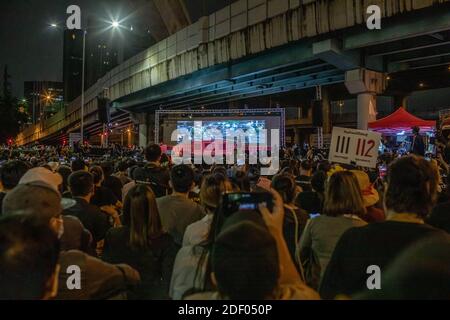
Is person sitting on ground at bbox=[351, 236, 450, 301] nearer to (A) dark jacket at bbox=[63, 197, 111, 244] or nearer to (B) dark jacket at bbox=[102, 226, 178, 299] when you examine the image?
(B) dark jacket at bbox=[102, 226, 178, 299]

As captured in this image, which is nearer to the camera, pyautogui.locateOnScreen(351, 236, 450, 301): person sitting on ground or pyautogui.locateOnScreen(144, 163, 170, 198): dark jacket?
pyautogui.locateOnScreen(351, 236, 450, 301): person sitting on ground

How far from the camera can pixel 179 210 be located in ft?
16.7

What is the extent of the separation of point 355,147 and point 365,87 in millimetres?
17683

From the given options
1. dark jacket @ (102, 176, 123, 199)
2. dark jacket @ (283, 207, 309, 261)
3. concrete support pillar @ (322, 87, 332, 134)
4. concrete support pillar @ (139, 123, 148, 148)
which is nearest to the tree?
concrete support pillar @ (139, 123, 148, 148)

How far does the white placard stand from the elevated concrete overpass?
1127 cm

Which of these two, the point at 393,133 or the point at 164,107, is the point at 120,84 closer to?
the point at 164,107

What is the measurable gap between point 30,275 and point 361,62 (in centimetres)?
2238

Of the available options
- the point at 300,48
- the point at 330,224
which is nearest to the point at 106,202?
the point at 330,224

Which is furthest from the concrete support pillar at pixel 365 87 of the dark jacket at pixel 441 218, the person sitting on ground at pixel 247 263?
the person sitting on ground at pixel 247 263

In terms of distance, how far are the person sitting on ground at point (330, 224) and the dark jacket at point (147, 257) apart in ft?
4.07

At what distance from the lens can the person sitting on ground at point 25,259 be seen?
2.09 metres

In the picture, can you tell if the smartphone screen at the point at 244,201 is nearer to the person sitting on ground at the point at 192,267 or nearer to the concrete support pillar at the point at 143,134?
the person sitting on ground at the point at 192,267

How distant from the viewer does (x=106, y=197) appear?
6.01 metres

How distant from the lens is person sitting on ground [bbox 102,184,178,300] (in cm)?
396
